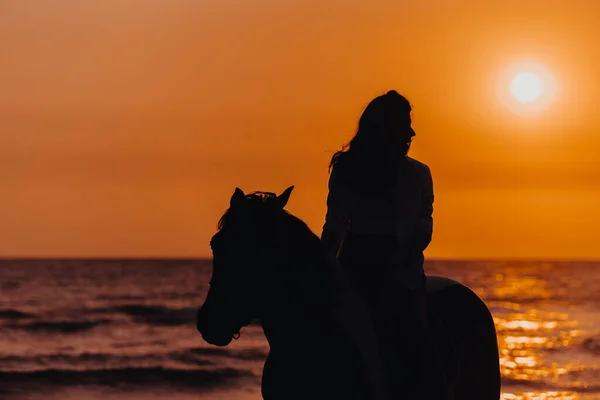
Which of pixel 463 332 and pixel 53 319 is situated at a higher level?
pixel 463 332

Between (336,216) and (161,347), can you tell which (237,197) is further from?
(161,347)

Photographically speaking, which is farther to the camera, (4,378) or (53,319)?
(53,319)

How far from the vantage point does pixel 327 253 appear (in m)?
6.44

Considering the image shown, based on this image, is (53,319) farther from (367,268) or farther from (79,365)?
(367,268)

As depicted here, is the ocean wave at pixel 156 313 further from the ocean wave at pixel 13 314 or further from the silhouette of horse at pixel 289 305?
the silhouette of horse at pixel 289 305

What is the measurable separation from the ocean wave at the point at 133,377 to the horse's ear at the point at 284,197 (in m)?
20.9

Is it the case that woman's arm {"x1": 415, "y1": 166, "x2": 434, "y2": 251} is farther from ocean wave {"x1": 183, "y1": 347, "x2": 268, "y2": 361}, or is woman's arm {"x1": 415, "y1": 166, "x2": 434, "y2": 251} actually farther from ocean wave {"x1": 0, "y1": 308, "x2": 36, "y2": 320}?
ocean wave {"x1": 0, "y1": 308, "x2": 36, "y2": 320}

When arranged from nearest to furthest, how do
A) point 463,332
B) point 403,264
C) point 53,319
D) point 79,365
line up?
point 403,264 → point 463,332 → point 79,365 → point 53,319

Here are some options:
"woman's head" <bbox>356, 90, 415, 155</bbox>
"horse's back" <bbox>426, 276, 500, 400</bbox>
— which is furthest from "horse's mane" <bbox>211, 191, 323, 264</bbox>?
"horse's back" <bbox>426, 276, 500, 400</bbox>

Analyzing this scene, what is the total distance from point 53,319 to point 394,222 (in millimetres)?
42648

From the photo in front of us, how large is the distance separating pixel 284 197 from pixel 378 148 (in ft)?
2.54

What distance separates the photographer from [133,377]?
29266mm

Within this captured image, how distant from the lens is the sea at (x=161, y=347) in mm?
27062

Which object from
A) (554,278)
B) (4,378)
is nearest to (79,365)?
(4,378)
